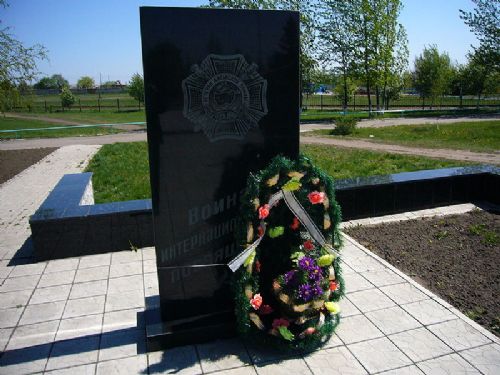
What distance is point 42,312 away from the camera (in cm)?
421

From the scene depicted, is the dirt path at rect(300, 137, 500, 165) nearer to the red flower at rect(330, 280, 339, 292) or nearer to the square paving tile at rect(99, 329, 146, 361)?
the red flower at rect(330, 280, 339, 292)

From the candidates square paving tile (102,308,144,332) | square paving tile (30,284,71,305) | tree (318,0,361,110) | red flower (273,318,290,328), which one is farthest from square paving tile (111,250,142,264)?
tree (318,0,361,110)

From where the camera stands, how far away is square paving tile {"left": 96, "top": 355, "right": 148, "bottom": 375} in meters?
3.32

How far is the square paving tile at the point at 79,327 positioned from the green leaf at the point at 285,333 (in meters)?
1.73

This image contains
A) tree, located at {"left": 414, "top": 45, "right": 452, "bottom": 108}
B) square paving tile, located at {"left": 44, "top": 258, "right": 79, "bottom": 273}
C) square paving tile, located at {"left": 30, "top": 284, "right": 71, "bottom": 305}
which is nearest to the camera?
square paving tile, located at {"left": 30, "top": 284, "right": 71, "bottom": 305}

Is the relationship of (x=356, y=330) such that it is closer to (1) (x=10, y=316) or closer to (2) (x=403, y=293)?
(2) (x=403, y=293)

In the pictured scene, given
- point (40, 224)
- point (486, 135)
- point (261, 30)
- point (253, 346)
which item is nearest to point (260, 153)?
point (261, 30)

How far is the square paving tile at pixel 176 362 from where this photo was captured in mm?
3318

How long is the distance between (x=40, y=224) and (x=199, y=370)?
3.11 meters

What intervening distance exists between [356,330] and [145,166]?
8.23m

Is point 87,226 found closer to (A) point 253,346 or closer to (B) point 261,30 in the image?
(A) point 253,346

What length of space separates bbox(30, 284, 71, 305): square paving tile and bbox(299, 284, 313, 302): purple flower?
8.73 ft

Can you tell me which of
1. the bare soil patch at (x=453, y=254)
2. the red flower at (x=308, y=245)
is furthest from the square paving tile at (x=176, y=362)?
the bare soil patch at (x=453, y=254)

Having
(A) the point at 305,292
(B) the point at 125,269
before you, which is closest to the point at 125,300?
(B) the point at 125,269
